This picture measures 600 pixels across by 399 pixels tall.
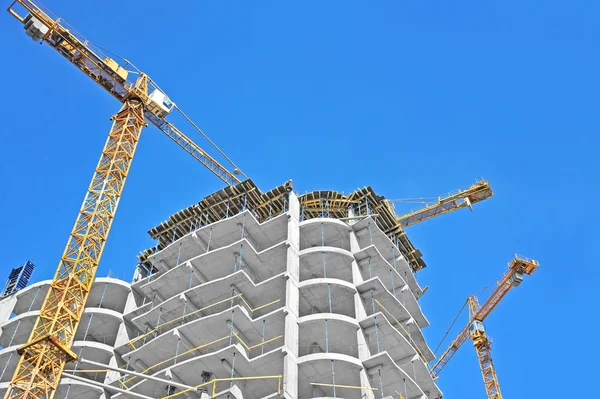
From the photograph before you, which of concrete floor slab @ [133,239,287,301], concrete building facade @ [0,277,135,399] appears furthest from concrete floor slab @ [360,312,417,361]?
concrete building facade @ [0,277,135,399]

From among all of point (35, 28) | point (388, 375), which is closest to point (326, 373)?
point (388, 375)

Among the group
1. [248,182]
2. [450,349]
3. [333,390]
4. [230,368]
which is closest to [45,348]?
[230,368]

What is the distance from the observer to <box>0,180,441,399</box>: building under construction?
174 feet

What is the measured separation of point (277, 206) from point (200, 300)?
11.7 metres

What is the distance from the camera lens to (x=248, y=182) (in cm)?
6869

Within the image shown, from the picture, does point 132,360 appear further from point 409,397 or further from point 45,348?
point 409,397

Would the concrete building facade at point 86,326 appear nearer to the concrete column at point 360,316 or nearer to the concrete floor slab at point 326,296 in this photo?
the concrete floor slab at point 326,296

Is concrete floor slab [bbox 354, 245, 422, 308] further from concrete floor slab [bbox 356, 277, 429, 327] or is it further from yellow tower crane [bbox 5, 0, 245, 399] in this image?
yellow tower crane [bbox 5, 0, 245, 399]

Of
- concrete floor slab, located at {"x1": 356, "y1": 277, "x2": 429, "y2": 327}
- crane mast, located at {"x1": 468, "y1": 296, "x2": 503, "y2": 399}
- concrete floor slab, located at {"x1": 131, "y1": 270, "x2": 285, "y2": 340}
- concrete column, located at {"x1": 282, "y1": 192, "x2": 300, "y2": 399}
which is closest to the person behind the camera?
concrete column, located at {"x1": 282, "y1": 192, "x2": 300, "y2": 399}

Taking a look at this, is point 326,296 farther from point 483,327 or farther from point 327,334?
point 483,327

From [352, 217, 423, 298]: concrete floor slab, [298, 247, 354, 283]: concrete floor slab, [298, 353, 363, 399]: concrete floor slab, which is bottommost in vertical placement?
[298, 353, 363, 399]: concrete floor slab

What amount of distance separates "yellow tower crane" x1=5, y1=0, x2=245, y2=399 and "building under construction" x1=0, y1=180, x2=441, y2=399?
2.64m

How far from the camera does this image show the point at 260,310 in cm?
5953

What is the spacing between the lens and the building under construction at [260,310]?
174ft
